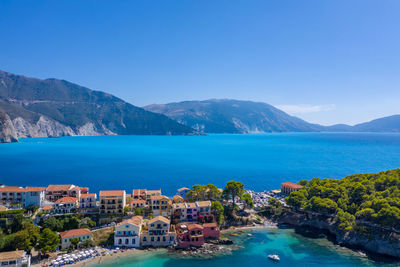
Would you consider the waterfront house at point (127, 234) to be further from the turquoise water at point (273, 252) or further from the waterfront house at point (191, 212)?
the waterfront house at point (191, 212)

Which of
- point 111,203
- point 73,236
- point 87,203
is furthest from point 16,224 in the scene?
point 111,203

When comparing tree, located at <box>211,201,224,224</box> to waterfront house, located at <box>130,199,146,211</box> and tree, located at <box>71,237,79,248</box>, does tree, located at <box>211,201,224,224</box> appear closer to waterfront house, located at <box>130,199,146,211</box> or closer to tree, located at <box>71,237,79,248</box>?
waterfront house, located at <box>130,199,146,211</box>

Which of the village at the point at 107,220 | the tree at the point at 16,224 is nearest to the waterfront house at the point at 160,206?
the village at the point at 107,220

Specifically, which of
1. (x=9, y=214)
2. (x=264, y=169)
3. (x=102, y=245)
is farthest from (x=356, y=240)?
(x=264, y=169)

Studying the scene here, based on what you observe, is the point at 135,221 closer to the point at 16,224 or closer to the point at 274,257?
the point at 16,224

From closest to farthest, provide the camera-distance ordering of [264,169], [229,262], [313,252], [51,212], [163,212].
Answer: [229,262] < [313,252] < [51,212] < [163,212] < [264,169]

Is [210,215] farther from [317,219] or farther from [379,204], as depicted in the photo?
[379,204]
